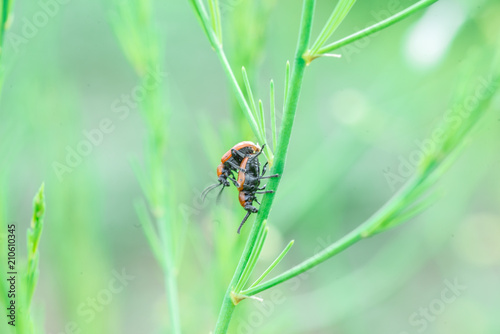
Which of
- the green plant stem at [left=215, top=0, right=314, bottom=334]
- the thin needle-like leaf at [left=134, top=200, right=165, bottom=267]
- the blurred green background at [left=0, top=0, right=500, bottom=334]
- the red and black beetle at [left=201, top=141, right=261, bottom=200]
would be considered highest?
the green plant stem at [left=215, top=0, right=314, bottom=334]

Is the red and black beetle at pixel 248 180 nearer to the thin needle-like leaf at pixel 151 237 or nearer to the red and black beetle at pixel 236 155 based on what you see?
the red and black beetle at pixel 236 155

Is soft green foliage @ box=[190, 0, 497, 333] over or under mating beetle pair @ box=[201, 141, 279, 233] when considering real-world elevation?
over

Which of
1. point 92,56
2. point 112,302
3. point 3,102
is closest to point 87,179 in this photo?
point 112,302

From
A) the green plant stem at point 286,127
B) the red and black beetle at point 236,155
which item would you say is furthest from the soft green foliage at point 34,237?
the red and black beetle at point 236,155

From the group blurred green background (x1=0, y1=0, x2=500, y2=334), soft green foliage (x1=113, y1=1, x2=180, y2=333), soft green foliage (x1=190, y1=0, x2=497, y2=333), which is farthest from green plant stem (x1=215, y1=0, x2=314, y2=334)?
soft green foliage (x1=113, y1=1, x2=180, y2=333)

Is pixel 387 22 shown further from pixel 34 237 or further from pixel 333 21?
pixel 34 237

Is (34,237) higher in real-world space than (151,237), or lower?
higher

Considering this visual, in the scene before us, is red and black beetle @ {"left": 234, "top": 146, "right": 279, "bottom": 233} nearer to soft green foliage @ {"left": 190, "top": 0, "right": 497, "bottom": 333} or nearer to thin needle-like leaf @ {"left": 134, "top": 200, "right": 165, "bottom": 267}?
thin needle-like leaf @ {"left": 134, "top": 200, "right": 165, "bottom": 267}

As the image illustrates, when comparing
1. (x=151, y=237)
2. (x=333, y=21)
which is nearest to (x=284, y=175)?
(x=151, y=237)

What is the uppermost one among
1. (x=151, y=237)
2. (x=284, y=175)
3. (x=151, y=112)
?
(x=151, y=112)

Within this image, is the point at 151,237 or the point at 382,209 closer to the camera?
the point at 382,209
